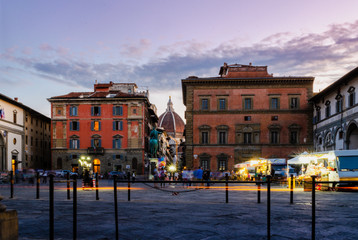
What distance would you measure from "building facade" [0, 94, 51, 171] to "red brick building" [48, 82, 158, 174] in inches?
117

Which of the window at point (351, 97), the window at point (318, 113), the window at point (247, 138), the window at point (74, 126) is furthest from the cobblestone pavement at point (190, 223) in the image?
the window at point (74, 126)

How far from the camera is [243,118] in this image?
50094mm

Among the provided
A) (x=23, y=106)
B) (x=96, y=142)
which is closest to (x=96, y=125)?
(x=96, y=142)

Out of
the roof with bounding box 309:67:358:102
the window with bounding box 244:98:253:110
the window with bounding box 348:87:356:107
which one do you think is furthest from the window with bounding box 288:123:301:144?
the window with bounding box 348:87:356:107

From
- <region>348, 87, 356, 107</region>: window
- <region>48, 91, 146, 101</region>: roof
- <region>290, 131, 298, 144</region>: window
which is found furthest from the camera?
<region>48, 91, 146, 101</region>: roof

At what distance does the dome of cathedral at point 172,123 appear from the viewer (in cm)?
18850

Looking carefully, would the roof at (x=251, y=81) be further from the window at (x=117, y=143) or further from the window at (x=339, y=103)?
the window at (x=117, y=143)

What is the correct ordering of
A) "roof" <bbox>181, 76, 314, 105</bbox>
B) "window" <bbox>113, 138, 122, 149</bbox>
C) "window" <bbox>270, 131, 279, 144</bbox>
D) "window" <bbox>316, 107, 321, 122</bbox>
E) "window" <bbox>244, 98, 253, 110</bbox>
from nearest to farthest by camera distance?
"window" <bbox>316, 107, 321, 122</bbox>
"roof" <bbox>181, 76, 314, 105</bbox>
"window" <bbox>270, 131, 279, 144</bbox>
"window" <bbox>244, 98, 253, 110</bbox>
"window" <bbox>113, 138, 122, 149</bbox>

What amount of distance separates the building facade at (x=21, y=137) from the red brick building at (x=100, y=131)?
2.97m

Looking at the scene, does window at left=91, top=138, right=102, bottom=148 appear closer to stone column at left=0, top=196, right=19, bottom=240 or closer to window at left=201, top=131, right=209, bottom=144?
window at left=201, top=131, right=209, bottom=144

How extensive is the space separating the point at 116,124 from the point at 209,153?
1478 centimetres

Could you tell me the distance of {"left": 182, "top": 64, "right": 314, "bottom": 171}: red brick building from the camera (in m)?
49.7

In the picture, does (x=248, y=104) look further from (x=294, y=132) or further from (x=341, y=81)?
(x=341, y=81)

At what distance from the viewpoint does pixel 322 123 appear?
44719 millimetres
